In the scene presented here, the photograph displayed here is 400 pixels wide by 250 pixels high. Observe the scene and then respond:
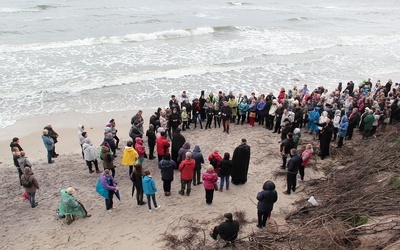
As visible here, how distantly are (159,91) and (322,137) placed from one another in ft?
37.6

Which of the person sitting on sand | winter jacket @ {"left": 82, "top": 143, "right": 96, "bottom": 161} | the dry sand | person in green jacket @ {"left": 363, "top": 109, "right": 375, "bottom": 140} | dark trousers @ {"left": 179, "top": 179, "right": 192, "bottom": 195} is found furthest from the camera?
person in green jacket @ {"left": 363, "top": 109, "right": 375, "bottom": 140}

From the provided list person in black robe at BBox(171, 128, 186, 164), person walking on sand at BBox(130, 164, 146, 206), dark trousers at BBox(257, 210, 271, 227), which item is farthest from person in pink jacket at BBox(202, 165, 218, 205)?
person in black robe at BBox(171, 128, 186, 164)

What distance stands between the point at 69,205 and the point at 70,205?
0.08ft

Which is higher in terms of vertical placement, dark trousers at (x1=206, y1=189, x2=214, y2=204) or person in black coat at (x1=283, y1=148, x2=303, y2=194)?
person in black coat at (x1=283, y1=148, x2=303, y2=194)

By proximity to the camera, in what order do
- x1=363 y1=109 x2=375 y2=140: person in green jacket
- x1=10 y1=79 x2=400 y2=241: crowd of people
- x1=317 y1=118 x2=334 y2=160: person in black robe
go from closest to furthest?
x1=10 y1=79 x2=400 y2=241: crowd of people → x1=317 y1=118 x2=334 y2=160: person in black robe → x1=363 y1=109 x2=375 y2=140: person in green jacket

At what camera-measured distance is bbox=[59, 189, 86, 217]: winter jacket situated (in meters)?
8.60

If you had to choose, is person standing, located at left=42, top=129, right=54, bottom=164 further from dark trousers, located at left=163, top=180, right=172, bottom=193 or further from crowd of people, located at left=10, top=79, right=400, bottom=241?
dark trousers, located at left=163, top=180, right=172, bottom=193

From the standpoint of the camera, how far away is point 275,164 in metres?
11.7

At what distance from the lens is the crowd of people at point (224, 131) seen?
905 centimetres

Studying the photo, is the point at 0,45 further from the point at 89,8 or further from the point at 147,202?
the point at 147,202

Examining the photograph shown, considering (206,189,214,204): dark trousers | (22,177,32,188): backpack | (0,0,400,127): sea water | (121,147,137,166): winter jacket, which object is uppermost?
(0,0,400,127): sea water

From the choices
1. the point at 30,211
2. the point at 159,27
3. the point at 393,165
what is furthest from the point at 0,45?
the point at 393,165

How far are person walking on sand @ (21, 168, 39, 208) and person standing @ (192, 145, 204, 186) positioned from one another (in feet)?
14.3

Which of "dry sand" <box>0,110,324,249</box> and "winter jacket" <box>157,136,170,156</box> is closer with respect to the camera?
"dry sand" <box>0,110,324,249</box>
